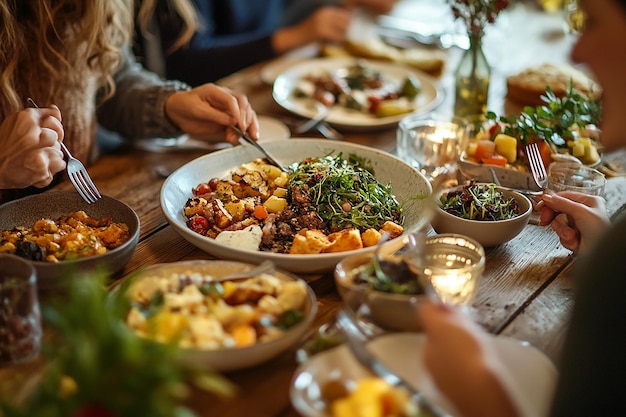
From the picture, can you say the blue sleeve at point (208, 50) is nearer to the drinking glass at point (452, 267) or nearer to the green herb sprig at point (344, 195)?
the green herb sprig at point (344, 195)

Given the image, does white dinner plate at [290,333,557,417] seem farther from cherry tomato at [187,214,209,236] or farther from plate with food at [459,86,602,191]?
plate with food at [459,86,602,191]

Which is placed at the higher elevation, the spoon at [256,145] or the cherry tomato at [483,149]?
the cherry tomato at [483,149]

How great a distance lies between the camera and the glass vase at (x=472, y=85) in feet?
7.98

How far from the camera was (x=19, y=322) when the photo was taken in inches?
48.5

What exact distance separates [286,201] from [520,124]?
0.82 m

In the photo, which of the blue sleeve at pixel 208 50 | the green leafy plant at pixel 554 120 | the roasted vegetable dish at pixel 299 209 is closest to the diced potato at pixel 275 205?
the roasted vegetable dish at pixel 299 209

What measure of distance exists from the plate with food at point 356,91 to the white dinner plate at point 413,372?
135cm

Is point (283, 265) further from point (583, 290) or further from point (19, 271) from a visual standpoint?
point (583, 290)

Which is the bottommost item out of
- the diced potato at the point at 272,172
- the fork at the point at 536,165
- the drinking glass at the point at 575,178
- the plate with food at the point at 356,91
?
the plate with food at the point at 356,91

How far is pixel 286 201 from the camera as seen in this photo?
1.78 metres

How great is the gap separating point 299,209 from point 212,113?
54cm

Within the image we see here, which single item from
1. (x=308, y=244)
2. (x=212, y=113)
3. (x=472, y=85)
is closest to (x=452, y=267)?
(x=308, y=244)

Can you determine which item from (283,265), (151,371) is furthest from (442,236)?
(151,371)

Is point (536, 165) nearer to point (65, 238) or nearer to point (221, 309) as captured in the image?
point (221, 309)
